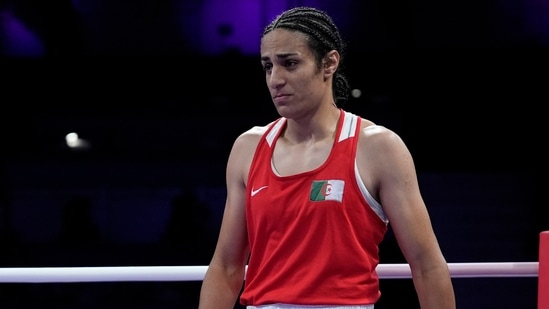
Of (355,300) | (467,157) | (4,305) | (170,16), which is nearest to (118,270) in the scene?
(355,300)

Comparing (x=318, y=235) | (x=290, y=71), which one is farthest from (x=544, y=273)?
(x=290, y=71)

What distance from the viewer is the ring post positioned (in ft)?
5.62

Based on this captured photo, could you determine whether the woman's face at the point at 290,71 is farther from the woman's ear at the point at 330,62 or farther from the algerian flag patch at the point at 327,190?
the algerian flag patch at the point at 327,190

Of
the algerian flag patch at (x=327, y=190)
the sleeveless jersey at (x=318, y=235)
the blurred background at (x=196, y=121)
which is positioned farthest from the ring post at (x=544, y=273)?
the blurred background at (x=196, y=121)

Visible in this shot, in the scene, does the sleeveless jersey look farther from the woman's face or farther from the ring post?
the ring post

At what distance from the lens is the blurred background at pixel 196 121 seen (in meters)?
5.64

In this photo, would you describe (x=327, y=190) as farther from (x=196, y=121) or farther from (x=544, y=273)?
(x=196, y=121)

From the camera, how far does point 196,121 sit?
6379mm

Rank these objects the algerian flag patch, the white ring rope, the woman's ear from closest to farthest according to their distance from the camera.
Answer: the algerian flag patch
the woman's ear
the white ring rope

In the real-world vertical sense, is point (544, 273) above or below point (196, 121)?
below

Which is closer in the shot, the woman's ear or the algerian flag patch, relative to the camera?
A: the algerian flag patch

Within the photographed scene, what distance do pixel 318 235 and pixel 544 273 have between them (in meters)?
0.58

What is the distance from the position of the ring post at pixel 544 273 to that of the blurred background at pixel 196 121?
3.36m

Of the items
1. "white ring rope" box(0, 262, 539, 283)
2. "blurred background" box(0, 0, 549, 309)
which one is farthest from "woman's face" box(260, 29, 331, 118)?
"blurred background" box(0, 0, 549, 309)
